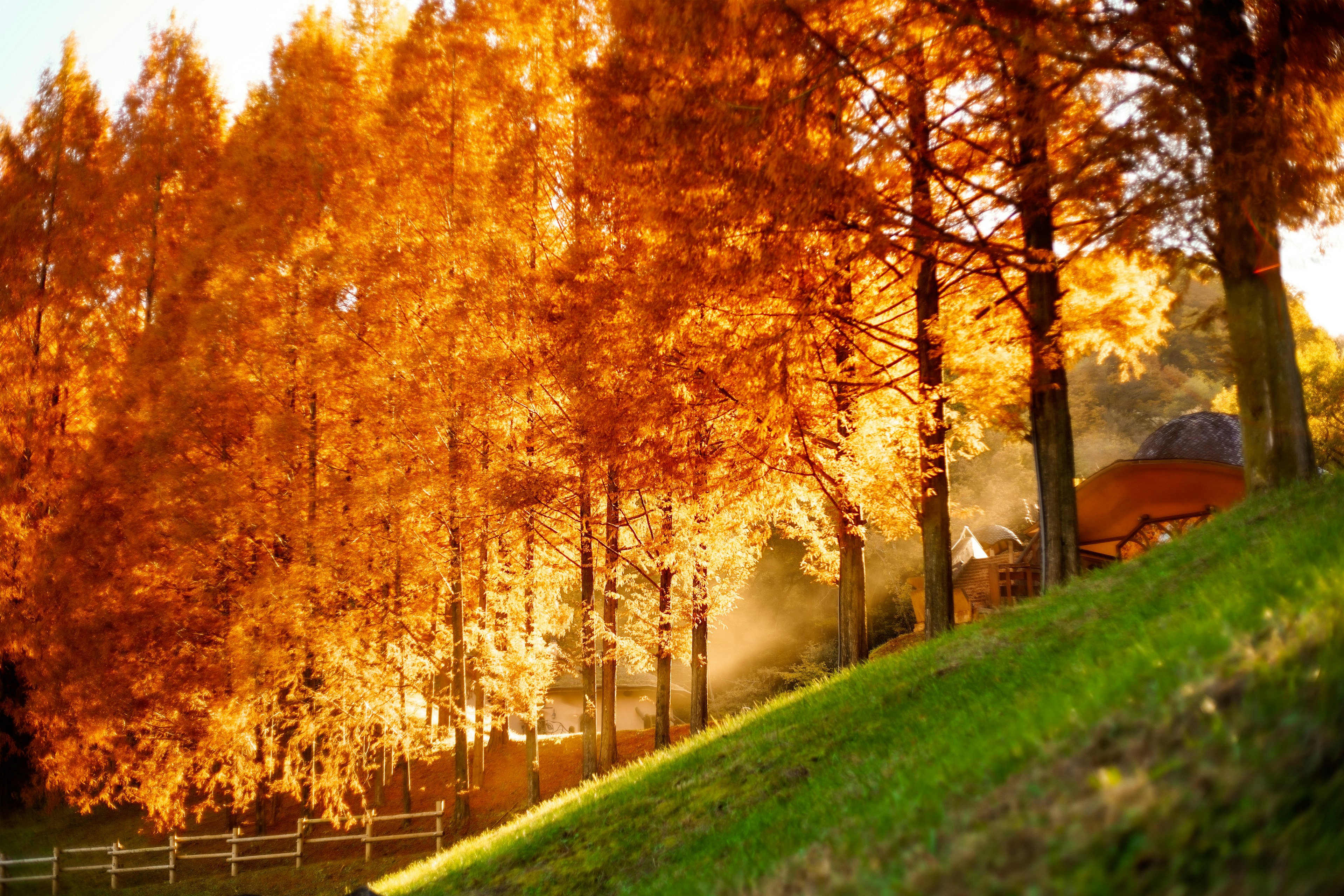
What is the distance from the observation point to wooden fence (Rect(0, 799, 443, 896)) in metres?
15.9

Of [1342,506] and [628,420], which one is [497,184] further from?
[1342,506]

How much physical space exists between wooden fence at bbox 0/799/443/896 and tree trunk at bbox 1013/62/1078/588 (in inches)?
484

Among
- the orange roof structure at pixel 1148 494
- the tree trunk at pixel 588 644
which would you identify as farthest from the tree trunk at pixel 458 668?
the orange roof structure at pixel 1148 494

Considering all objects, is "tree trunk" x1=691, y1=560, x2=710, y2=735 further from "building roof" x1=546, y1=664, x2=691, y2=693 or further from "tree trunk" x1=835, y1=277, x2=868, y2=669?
"building roof" x1=546, y1=664, x2=691, y2=693

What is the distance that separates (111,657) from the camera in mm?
16031

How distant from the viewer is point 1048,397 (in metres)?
9.67

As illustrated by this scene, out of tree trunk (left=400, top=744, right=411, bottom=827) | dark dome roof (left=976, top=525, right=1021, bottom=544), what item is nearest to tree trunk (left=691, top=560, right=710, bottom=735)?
tree trunk (left=400, top=744, right=411, bottom=827)

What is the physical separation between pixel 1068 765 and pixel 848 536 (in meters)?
10.7

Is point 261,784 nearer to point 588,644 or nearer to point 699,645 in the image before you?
point 588,644

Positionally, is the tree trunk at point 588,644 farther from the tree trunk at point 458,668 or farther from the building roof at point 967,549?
the building roof at point 967,549

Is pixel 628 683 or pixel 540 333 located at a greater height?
pixel 540 333

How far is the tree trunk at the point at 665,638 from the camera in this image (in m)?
13.8

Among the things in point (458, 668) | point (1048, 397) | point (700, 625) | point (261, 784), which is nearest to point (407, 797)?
point (261, 784)

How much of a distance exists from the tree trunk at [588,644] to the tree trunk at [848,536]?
4.16 meters
